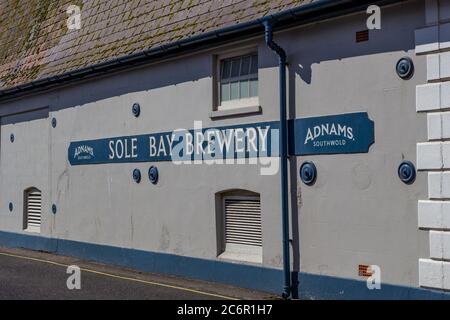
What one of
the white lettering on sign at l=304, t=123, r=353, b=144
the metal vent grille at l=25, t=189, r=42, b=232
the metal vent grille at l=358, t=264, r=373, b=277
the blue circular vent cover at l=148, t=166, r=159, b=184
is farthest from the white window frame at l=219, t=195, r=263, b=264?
the metal vent grille at l=25, t=189, r=42, b=232

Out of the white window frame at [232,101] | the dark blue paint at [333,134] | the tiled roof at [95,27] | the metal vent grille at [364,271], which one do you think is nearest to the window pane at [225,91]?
the white window frame at [232,101]

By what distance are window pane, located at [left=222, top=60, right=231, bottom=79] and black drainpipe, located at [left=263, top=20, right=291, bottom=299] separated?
1517mm

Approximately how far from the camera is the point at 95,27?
15.6 meters

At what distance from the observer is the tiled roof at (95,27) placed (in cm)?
1204

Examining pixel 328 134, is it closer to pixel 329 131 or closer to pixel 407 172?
pixel 329 131

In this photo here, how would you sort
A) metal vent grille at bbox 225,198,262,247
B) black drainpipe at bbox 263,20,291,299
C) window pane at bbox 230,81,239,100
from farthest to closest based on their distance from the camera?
window pane at bbox 230,81,239,100
metal vent grille at bbox 225,198,262,247
black drainpipe at bbox 263,20,291,299

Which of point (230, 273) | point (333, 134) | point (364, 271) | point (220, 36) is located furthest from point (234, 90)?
point (364, 271)

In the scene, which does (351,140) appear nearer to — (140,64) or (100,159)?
(140,64)

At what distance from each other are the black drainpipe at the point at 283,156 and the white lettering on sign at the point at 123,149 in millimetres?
4041

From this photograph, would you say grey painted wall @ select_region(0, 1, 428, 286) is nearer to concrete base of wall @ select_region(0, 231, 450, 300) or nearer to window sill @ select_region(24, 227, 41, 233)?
concrete base of wall @ select_region(0, 231, 450, 300)

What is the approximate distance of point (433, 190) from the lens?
28.1 feet

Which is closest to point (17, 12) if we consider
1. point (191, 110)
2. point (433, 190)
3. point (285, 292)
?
point (191, 110)

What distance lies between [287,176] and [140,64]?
4.58 m

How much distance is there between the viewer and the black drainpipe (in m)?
10.3
